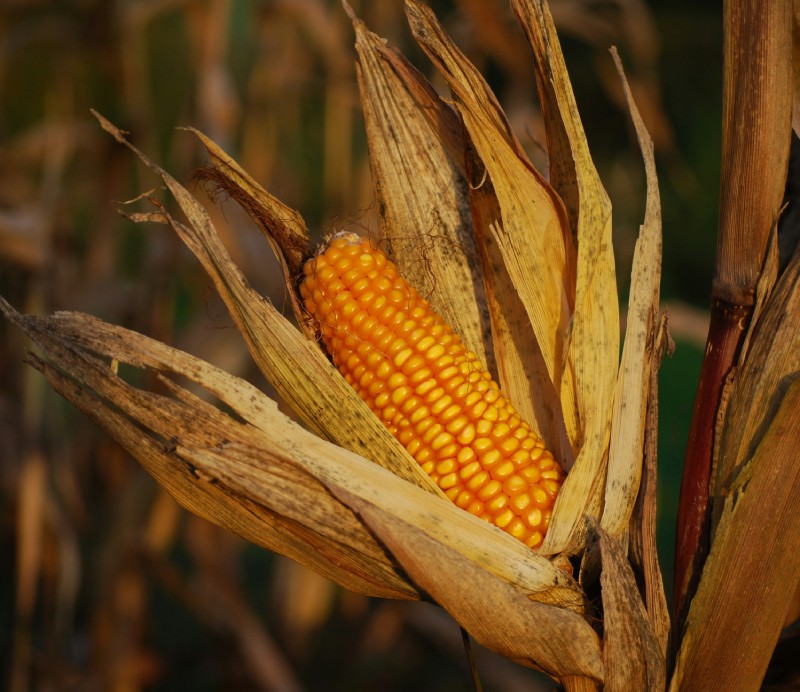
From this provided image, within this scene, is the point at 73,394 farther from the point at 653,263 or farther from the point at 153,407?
the point at 653,263

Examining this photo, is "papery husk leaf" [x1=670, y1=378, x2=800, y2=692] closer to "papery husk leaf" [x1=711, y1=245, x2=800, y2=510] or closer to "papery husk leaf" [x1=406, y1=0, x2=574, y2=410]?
"papery husk leaf" [x1=711, y1=245, x2=800, y2=510]

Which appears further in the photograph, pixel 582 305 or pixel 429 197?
pixel 429 197

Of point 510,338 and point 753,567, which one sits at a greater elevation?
point 510,338

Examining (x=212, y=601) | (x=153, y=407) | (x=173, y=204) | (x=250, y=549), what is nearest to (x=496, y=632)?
(x=153, y=407)

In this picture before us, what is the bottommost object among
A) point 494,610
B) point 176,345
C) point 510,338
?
point 176,345

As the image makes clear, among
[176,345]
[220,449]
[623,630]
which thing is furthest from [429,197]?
[176,345]

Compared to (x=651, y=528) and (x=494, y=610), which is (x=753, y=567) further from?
(x=494, y=610)
